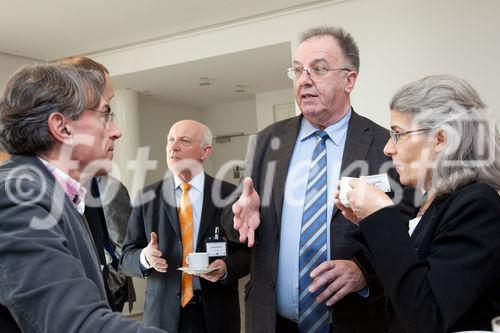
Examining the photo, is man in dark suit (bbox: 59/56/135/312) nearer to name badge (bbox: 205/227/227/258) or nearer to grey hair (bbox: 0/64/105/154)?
grey hair (bbox: 0/64/105/154)

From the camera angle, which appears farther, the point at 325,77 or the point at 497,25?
the point at 497,25

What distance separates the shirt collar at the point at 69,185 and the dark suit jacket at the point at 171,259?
55.3 inches

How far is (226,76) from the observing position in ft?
20.9

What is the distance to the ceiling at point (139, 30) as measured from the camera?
4.46 m

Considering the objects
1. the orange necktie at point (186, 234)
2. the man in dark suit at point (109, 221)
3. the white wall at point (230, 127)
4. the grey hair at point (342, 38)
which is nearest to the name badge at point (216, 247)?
the orange necktie at point (186, 234)

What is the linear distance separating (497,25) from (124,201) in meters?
3.33

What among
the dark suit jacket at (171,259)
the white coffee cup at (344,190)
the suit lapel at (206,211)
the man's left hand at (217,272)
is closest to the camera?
the white coffee cup at (344,190)

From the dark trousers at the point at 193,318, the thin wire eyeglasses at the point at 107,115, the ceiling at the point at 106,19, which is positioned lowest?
the dark trousers at the point at 193,318

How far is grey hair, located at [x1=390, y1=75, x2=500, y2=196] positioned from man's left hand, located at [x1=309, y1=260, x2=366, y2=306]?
1.42 ft

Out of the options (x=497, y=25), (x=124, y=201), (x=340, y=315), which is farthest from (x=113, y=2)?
(x=340, y=315)

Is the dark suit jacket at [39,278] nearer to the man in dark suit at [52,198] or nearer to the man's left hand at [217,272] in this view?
the man in dark suit at [52,198]

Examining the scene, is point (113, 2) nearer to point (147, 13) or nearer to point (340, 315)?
point (147, 13)

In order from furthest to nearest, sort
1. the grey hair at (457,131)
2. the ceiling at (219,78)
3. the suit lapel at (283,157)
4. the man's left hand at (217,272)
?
the ceiling at (219,78), the man's left hand at (217,272), the suit lapel at (283,157), the grey hair at (457,131)

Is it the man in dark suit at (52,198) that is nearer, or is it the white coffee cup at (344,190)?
the man in dark suit at (52,198)
